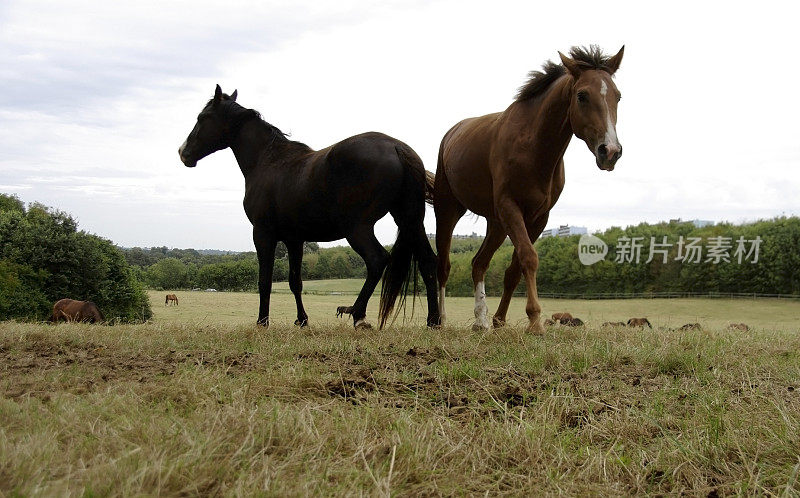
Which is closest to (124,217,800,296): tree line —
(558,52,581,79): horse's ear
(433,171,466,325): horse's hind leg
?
(433,171,466,325): horse's hind leg

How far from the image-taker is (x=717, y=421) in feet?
8.93

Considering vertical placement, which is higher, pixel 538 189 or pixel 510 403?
pixel 538 189

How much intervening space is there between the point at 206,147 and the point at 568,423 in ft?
20.9

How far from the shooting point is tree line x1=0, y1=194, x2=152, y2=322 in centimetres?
3161

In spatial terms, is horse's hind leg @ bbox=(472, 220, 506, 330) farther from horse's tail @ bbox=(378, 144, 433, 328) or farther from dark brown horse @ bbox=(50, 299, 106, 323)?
dark brown horse @ bbox=(50, 299, 106, 323)

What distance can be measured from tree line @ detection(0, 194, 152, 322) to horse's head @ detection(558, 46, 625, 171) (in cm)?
3026

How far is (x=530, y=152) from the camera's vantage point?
228 inches

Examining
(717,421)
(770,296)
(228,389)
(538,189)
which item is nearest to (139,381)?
(228,389)

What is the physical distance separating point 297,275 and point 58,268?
3184 cm

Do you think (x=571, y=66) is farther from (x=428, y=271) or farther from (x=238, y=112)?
(x=238, y=112)

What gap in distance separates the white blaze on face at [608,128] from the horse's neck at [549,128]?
1.35 ft

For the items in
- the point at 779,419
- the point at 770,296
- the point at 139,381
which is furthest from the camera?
the point at 770,296

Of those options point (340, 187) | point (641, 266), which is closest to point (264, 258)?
point (340, 187)

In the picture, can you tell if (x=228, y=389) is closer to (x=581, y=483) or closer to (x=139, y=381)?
(x=139, y=381)
